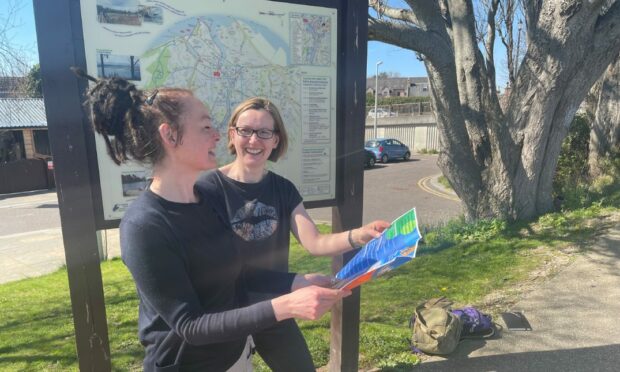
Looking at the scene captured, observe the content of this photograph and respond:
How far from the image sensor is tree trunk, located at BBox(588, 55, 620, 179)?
8852 millimetres

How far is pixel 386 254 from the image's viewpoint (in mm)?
1395

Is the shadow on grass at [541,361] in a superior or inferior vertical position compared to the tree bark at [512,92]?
inferior

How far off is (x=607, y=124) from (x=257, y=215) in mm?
9985

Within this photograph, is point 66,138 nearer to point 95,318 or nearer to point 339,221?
point 95,318

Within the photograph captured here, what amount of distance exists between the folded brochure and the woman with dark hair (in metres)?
0.11

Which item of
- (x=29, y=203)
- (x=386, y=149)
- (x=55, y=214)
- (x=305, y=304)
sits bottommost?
(x=29, y=203)

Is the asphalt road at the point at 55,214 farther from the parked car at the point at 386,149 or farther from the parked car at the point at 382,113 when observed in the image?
the parked car at the point at 382,113

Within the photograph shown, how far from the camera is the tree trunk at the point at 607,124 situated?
885cm

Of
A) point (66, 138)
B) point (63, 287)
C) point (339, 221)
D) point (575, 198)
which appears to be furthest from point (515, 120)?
point (63, 287)

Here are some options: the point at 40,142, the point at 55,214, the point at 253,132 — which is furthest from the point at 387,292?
the point at 40,142

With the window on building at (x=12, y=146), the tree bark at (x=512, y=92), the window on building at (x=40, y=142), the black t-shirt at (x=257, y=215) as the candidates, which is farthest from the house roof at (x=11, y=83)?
the window on building at (x=40, y=142)

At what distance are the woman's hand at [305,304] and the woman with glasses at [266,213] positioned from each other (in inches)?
20.6

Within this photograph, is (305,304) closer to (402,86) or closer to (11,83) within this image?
(11,83)

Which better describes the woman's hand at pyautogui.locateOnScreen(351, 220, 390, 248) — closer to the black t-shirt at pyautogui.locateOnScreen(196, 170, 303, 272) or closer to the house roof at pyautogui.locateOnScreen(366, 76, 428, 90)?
the black t-shirt at pyautogui.locateOnScreen(196, 170, 303, 272)
